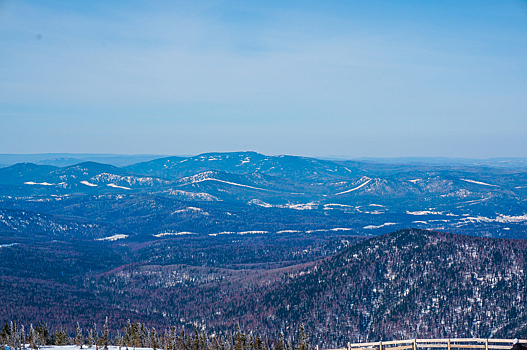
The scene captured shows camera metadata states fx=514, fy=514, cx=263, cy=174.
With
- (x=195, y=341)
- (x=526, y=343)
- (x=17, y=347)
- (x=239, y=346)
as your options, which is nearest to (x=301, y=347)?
(x=239, y=346)

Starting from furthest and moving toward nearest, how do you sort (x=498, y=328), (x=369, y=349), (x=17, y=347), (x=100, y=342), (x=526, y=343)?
(x=498, y=328)
(x=100, y=342)
(x=17, y=347)
(x=369, y=349)
(x=526, y=343)

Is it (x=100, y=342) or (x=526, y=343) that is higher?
(x=526, y=343)

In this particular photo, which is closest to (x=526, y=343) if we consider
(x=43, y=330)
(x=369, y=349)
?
(x=369, y=349)

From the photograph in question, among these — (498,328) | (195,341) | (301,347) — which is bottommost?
(498,328)

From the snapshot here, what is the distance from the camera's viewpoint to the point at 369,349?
49250 millimetres

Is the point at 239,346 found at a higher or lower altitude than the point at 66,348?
lower

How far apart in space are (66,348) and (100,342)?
14.8 meters

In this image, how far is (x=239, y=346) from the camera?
11981 centimetres

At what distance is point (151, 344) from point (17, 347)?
35281 mm

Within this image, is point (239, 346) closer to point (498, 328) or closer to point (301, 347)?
point (301, 347)

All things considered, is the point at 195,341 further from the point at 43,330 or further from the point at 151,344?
the point at 43,330

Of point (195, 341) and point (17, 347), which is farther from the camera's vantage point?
point (195, 341)

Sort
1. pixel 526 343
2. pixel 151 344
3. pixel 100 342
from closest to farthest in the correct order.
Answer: pixel 526 343, pixel 100 342, pixel 151 344

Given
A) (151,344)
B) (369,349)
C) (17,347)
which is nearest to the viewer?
(369,349)
